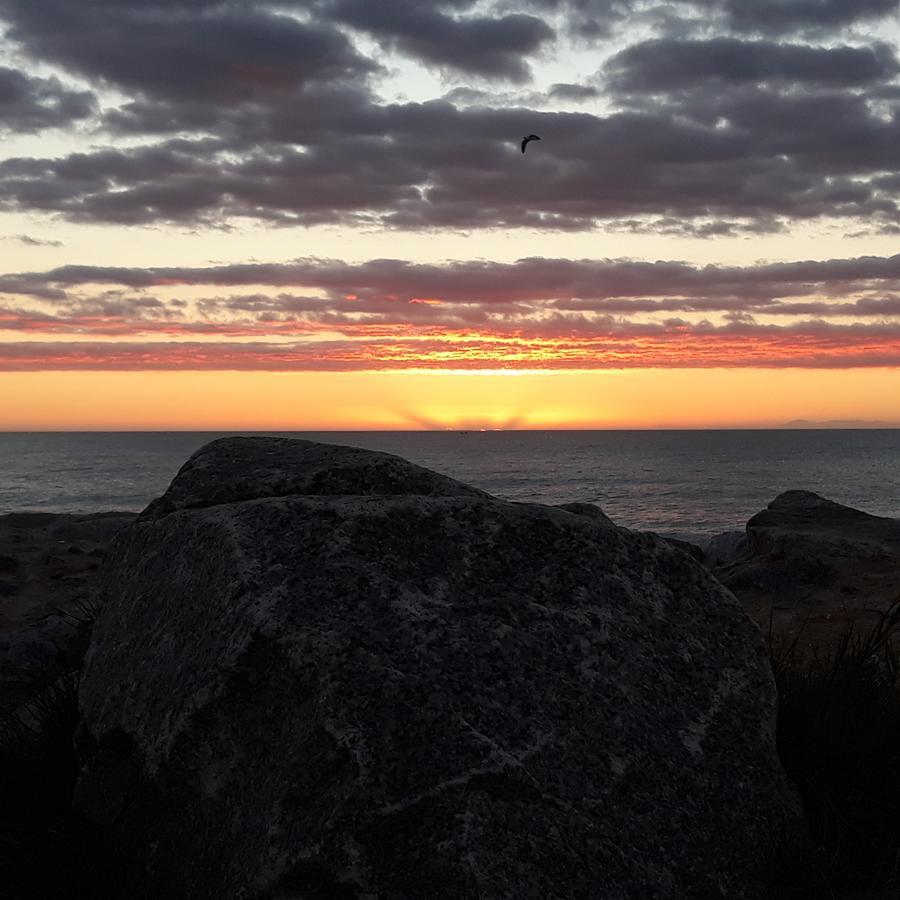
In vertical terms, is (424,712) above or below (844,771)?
above

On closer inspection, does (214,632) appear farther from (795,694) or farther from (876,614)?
(876,614)

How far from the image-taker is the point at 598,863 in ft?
10.8

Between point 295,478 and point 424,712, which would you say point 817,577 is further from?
point 424,712

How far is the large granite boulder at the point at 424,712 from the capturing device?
3.21 m

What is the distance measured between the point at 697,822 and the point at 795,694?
1255 millimetres

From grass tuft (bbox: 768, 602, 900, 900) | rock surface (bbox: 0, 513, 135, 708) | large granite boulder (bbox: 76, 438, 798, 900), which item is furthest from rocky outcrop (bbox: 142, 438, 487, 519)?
grass tuft (bbox: 768, 602, 900, 900)

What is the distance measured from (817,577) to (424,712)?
1016 cm

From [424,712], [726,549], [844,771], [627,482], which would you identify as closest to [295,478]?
[424,712]

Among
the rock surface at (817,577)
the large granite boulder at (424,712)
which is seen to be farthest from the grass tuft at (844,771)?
the rock surface at (817,577)

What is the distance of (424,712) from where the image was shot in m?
3.37

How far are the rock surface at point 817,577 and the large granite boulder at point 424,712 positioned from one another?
17.2 feet

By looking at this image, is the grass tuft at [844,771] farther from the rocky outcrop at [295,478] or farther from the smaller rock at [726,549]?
the smaller rock at [726,549]

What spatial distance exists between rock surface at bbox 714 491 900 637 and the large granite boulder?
5252 mm

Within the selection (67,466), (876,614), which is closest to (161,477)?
(67,466)
